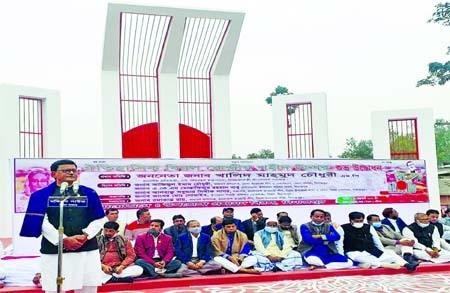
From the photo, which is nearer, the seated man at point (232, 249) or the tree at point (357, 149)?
the seated man at point (232, 249)

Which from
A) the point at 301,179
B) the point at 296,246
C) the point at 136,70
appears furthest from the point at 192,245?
the point at 136,70

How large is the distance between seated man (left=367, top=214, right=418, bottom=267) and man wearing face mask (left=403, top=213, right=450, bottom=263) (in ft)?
0.36

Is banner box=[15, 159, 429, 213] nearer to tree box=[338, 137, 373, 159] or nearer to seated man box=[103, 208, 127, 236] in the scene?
seated man box=[103, 208, 127, 236]

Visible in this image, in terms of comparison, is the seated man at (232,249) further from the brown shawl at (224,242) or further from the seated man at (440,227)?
the seated man at (440,227)

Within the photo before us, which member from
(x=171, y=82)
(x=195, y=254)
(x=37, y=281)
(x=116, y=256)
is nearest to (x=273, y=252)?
(x=195, y=254)

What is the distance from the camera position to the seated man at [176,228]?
6.99 m

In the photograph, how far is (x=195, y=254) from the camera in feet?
22.8

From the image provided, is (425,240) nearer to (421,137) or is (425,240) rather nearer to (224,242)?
(224,242)

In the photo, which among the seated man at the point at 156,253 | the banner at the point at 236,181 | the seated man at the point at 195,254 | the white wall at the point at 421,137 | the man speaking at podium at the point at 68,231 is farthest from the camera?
the white wall at the point at 421,137

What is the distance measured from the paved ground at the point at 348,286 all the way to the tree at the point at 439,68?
53.6ft

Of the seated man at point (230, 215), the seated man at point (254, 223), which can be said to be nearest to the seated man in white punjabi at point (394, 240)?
the seated man at point (254, 223)

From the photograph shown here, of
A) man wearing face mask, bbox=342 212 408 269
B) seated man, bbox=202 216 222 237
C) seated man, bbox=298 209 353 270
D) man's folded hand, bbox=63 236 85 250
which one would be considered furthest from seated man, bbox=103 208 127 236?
man wearing face mask, bbox=342 212 408 269

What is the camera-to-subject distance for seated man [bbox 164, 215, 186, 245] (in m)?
6.99

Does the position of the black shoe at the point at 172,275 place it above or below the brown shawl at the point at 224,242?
below
